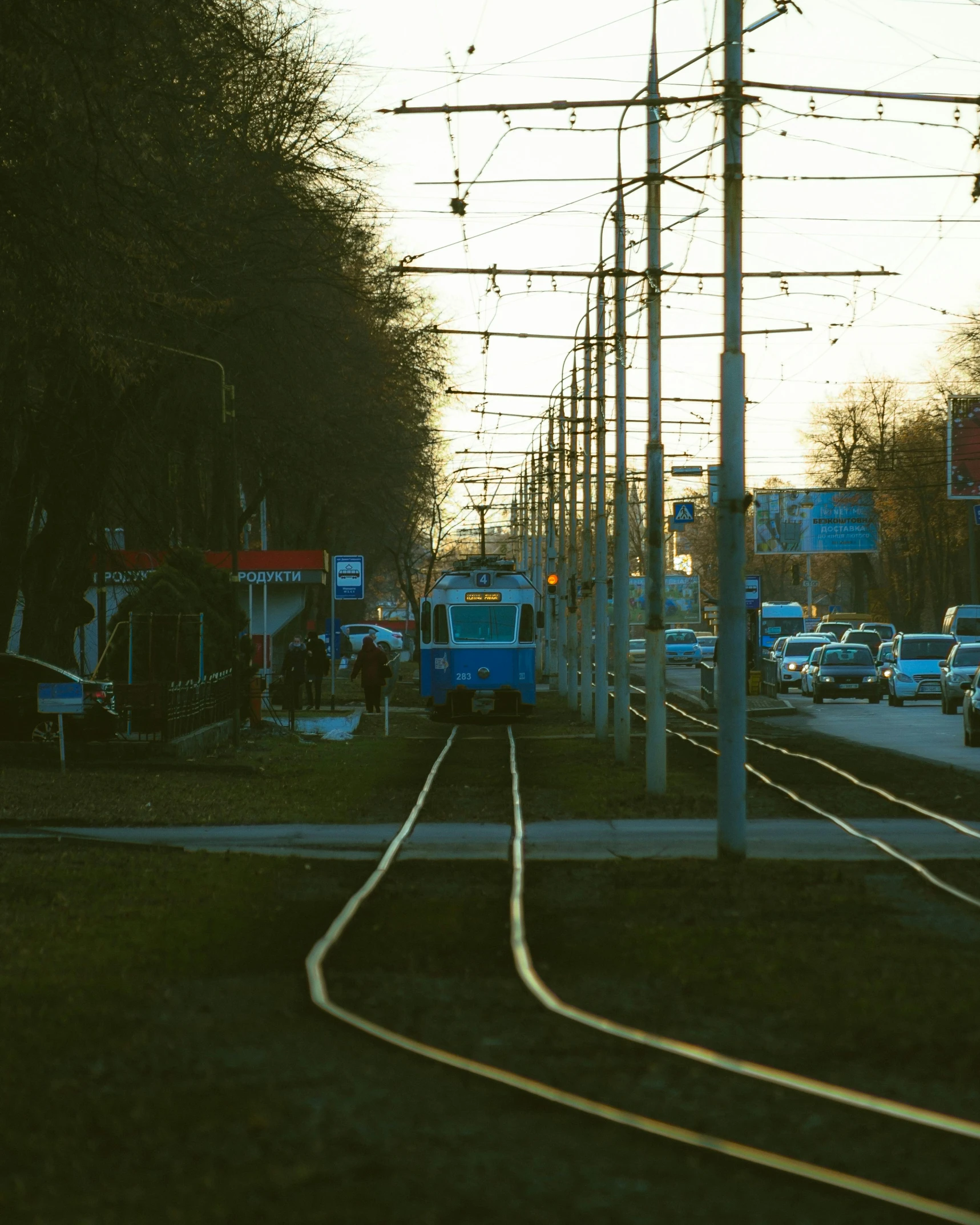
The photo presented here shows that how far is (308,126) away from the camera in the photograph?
32344mm

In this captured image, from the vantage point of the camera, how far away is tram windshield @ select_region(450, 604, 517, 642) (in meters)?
39.0

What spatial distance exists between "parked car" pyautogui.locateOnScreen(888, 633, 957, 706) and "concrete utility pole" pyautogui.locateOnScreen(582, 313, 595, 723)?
47.1 ft

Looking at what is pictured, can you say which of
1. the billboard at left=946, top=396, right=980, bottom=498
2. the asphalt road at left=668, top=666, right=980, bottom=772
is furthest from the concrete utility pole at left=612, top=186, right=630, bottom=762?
the billboard at left=946, top=396, right=980, bottom=498

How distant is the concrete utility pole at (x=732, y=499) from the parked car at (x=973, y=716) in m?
16.6

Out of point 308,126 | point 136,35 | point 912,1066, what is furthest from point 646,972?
point 308,126

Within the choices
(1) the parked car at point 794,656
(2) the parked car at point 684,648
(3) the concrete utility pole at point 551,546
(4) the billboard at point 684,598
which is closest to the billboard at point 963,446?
(1) the parked car at point 794,656

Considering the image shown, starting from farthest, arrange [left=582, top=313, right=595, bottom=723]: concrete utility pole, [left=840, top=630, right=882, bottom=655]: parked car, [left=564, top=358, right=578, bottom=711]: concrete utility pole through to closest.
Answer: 1. [left=840, top=630, right=882, bottom=655]: parked car
2. [left=564, top=358, right=578, bottom=711]: concrete utility pole
3. [left=582, top=313, right=595, bottom=723]: concrete utility pole

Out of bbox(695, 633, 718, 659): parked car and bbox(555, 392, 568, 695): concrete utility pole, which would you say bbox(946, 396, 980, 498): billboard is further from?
bbox(695, 633, 718, 659): parked car

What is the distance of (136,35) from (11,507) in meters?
13.5

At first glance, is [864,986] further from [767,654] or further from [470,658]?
[767,654]

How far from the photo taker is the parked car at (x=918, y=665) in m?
49.2

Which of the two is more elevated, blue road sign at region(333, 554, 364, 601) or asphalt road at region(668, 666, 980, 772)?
blue road sign at region(333, 554, 364, 601)

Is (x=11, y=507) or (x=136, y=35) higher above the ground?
(x=136, y=35)

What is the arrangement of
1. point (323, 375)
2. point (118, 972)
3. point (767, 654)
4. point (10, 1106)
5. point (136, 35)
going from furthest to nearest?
1. point (767, 654)
2. point (323, 375)
3. point (136, 35)
4. point (118, 972)
5. point (10, 1106)
